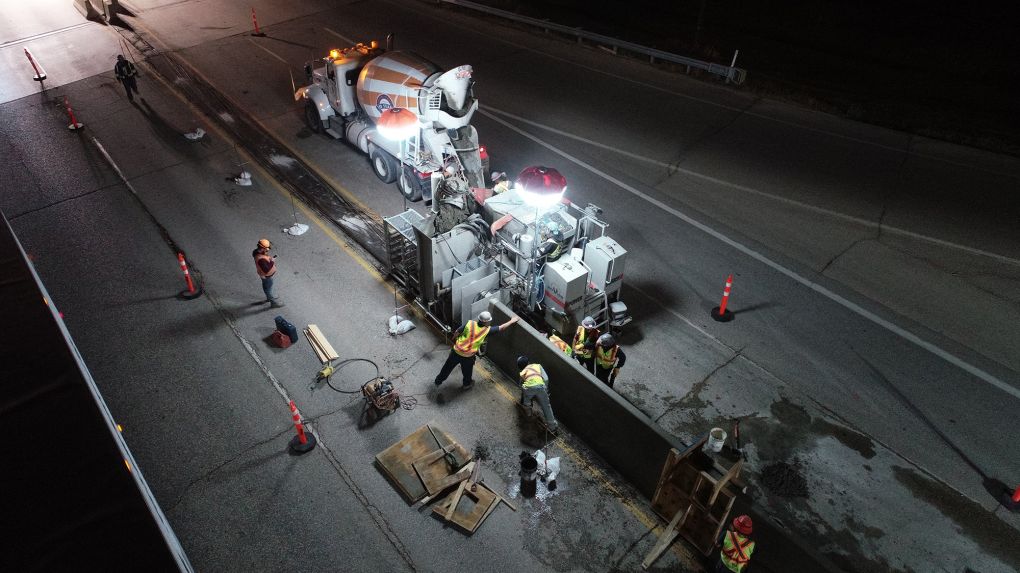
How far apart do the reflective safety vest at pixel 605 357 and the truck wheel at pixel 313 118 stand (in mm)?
11573

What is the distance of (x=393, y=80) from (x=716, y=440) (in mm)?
10513

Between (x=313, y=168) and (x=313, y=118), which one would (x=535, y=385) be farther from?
(x=313, y=118)

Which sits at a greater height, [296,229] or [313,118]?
[313,118]

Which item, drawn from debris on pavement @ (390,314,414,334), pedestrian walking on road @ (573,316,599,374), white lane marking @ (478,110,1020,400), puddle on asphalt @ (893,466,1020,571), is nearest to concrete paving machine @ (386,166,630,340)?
debris on pavement @ (390,314,414,334)

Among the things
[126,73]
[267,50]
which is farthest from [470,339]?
[267,50]

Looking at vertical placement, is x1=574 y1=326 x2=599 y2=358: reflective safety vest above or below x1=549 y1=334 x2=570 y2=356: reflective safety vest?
above

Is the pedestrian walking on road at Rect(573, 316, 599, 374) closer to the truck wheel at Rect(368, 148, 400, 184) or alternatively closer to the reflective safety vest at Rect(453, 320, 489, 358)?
the reflective safety vest at Rect(453, 320, 489, 358)

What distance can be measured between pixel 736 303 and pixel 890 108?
1222cm

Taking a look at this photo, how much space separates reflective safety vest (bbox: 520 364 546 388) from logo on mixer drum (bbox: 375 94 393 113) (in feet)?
27.4

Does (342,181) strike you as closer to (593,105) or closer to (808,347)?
(593,105)

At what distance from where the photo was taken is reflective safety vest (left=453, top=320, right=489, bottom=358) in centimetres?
942

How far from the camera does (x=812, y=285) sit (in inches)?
496

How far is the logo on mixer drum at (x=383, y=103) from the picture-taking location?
47.9 feet

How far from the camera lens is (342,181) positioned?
51.1 feet
